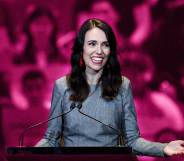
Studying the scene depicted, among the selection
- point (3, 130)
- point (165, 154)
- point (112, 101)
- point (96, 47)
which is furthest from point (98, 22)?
point (3, 130)

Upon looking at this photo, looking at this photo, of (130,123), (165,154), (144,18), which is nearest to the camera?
(165,154)

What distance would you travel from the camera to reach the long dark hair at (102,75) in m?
2.16

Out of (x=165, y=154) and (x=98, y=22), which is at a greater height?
(x=98, y=22)

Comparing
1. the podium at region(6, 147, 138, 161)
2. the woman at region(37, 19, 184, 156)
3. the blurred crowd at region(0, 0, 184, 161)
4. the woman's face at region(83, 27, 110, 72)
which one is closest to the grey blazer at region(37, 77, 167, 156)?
the woman at region(37, 19, 184, 156)

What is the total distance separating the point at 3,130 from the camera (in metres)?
3.72

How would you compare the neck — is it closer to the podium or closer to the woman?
the woman

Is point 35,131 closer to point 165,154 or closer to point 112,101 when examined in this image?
point 112,101

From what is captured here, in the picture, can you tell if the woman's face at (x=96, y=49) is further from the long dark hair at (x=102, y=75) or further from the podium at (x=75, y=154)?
the podium at (x=75, y=154)

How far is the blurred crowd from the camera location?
366cm

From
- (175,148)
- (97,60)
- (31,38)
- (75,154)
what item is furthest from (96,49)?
(31,38)

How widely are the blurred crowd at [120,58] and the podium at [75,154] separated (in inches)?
85.9

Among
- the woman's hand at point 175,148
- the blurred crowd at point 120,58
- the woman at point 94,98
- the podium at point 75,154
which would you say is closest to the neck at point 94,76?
the woman at point 94,98

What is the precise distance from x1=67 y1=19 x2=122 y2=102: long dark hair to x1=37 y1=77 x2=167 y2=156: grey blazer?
0.03 metres

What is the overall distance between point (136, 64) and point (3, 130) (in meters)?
1.05
